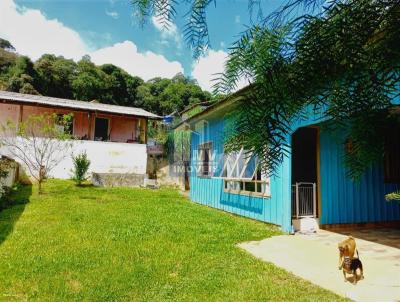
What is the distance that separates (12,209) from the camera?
9.49 meters

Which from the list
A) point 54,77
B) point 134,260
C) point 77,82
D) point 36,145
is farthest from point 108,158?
point 54,77

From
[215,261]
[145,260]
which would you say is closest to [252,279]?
[215,261]

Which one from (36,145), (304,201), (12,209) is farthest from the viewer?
(36,145)

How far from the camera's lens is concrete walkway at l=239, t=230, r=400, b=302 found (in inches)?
161

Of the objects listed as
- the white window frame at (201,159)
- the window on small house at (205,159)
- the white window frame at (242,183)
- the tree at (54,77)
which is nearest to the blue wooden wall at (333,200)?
the white window frame at (242,183)

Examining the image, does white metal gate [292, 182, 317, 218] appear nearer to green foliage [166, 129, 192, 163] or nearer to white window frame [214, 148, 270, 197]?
white window frame [214, 148, 270, 197]

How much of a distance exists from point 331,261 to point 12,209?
920cm

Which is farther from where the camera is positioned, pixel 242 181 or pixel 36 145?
pixel 36 145

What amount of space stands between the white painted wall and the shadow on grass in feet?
12.6

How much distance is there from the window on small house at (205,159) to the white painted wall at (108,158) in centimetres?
721

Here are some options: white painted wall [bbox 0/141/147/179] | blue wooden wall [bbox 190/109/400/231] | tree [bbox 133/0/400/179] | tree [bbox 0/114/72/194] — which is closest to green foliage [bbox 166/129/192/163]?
white painted wall [bbox 0/141/147/179]

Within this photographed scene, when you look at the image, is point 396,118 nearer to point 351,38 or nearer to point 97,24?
point 351,38

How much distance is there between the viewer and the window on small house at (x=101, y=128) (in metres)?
22.5

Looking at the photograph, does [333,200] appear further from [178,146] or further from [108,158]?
[108,158]
